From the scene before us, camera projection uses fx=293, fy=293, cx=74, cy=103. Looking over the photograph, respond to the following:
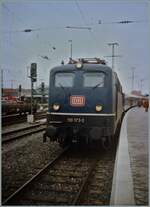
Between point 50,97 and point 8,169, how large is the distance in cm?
197

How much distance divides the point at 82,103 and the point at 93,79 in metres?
0.62

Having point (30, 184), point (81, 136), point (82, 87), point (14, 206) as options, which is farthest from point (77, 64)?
point (14, 206)

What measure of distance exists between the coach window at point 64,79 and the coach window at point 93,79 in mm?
321

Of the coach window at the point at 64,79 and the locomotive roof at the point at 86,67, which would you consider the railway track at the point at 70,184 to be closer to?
the coach window at the point at 64,79

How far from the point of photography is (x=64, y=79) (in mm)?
6781

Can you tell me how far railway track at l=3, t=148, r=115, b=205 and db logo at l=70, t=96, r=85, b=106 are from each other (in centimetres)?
123

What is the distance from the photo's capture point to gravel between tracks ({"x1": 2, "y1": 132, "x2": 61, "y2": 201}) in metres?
4.74

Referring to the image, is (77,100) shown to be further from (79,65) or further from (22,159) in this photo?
(22,159)

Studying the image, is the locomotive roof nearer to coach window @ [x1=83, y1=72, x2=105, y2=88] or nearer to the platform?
coach window @ [x1=83, y1=72, x2=105, y2=88]

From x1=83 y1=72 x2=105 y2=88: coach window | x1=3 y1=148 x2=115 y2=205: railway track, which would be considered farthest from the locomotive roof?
x1=3 y1=148 x2=115 y2=205: railway track

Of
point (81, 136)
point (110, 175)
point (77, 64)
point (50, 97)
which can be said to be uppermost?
point (77, 64)

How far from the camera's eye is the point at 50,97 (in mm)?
6742

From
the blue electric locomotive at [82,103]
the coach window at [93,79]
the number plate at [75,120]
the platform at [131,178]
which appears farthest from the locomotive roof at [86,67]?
the platform at [131,178]

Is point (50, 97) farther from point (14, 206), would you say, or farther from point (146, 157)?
point (14, 206)
